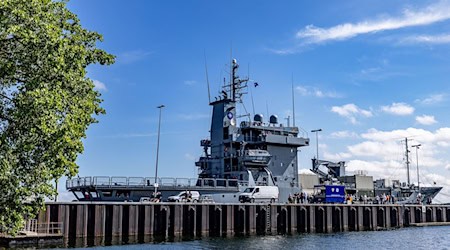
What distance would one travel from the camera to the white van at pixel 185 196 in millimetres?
47719

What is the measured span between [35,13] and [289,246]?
2774cm

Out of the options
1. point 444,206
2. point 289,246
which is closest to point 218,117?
point 289,246

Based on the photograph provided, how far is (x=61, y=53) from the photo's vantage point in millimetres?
17141

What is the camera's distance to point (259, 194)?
52.7 meters

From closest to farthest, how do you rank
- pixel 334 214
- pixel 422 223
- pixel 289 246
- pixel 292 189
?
pixel 289 246 → pixel 334 214 → pixel 292 189 → pixel 422 223

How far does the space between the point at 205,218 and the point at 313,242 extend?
34.0 ft

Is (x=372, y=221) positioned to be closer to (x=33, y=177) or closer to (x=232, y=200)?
(x=232, y=200)

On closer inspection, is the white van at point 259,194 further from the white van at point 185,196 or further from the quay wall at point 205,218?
the white van at point 185,196

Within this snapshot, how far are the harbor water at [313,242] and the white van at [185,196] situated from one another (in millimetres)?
6850

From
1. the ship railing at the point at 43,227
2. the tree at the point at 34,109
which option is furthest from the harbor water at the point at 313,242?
the tree at the point at 34,109

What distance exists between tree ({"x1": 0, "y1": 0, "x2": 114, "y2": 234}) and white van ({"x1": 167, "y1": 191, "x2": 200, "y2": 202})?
2967 cm

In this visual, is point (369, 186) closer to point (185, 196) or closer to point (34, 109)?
point (185, 196)

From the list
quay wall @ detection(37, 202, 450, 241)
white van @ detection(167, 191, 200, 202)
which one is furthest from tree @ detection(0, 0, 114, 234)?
white van @ detection(167, 191, 200, 202)

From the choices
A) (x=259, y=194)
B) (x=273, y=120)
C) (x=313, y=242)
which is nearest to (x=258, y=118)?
(x=273, y=120)
